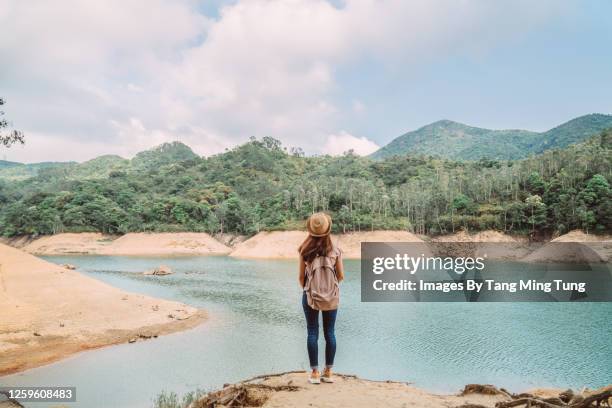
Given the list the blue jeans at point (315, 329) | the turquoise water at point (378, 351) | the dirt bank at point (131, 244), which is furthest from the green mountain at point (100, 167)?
the blue jeans at point (315, 329)

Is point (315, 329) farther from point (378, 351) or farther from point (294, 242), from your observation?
point (294, 242)

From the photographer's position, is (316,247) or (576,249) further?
A: (576,249)

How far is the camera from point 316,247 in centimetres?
442

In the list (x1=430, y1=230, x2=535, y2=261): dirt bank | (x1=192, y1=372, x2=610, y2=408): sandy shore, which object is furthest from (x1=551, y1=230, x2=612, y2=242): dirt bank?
(x1=192, y1=372, x2=610, y2=408): sandy shore

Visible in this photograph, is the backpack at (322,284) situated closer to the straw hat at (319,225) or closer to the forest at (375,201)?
the straw hat at (319,225)

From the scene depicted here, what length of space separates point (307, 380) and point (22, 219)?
2713 inches

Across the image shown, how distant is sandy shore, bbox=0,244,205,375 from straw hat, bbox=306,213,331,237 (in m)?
9.02

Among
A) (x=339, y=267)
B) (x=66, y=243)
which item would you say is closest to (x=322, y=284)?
(x=339, y=267)

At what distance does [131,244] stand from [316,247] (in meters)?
56.8

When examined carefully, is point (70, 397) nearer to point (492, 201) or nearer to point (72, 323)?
point (72, 323)

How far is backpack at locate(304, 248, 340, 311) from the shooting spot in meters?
4.38

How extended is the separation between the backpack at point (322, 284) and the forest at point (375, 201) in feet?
149

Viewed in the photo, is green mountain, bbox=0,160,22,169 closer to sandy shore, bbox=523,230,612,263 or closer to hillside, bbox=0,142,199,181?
hillside, bbox=0,142,199,181

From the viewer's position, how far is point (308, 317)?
4512 millimetres
